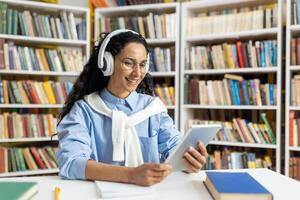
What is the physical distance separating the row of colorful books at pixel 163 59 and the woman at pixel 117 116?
1.46m

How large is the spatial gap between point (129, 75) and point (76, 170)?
494 mm

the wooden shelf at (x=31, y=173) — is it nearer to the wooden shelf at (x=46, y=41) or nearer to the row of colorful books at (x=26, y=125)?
the row of colorful books at (x=26, y=125)

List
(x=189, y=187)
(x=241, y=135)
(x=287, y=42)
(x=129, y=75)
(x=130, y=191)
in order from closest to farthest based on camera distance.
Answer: (x=130, y=191), (x=189, y=187), (x=129, y=75), (x=287, y=42), (x=241, y=135)

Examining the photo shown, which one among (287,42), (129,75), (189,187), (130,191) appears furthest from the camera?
(287,42)

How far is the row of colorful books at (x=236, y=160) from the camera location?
2836mm

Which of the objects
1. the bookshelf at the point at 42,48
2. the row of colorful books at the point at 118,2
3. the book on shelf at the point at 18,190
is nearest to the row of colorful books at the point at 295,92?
the row of colorful books at the point at 118,2

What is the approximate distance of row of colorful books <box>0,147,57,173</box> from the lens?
2.88 meters

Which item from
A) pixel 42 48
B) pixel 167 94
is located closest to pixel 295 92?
pixel 167 94

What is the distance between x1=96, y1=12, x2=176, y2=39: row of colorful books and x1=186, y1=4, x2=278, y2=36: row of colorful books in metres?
0.17

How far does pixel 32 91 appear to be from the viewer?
2965mm

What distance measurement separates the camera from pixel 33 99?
2.97 m

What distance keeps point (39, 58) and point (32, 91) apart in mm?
297

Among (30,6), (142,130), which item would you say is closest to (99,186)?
(142,130)

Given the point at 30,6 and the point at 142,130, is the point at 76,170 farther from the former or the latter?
the point at 30,6
